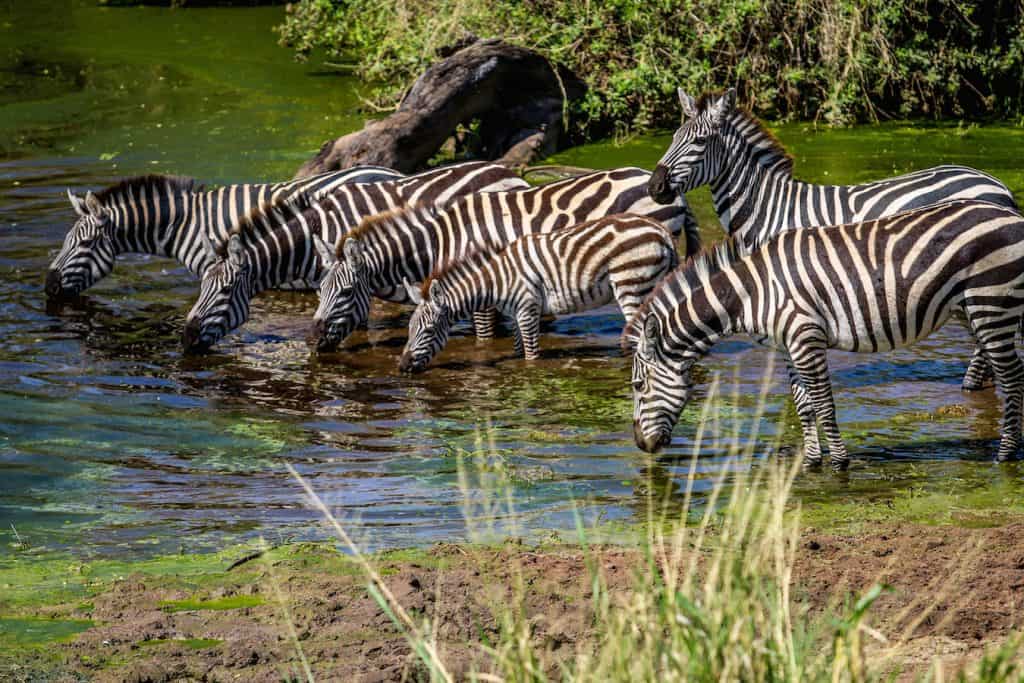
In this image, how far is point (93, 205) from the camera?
12.9 m

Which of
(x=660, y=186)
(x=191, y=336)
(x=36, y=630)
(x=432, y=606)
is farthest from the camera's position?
(x=191, y=336)

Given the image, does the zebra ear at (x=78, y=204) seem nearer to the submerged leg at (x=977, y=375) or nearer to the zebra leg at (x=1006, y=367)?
the submerged leg at (x=977, y=375)

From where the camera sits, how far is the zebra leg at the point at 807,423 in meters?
8.14

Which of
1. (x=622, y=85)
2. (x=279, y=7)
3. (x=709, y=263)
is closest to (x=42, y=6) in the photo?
(x=279, y=7)

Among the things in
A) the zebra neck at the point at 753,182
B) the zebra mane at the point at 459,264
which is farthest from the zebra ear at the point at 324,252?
the zebra neck at the point at 753,182

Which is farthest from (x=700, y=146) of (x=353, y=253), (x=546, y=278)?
(x=353, y=253)

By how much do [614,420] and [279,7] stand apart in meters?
20.9

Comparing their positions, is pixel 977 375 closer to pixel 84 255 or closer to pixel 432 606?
pixel 432 606

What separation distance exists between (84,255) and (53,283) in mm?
377

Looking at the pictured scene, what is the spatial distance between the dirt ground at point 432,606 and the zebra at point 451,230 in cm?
498

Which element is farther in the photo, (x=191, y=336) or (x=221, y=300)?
(x=221, y=300)

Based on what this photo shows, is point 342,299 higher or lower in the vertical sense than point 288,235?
lower

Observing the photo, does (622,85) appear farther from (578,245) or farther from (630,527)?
(630,527)

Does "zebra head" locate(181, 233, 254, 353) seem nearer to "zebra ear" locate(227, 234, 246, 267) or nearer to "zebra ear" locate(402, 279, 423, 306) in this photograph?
"zebra ear" locate(227, 234, 246, 267)
